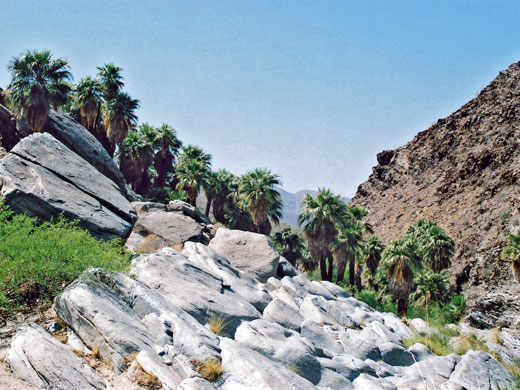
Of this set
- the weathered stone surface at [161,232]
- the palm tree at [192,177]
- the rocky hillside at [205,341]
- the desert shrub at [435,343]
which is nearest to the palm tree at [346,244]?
the palm tree at [192,177]

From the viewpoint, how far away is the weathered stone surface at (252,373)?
10508 mm

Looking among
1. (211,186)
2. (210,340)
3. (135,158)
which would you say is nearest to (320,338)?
(210,340)

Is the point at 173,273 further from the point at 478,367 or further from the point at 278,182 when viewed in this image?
the point at 278,182

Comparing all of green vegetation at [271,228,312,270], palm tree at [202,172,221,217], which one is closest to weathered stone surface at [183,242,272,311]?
palm tree at [202,172,221,217]

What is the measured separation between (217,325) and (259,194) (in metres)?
27.0

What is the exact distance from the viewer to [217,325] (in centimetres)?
1430

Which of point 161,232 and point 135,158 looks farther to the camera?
point 135,158

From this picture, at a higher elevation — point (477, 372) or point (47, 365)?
point (477, 372)

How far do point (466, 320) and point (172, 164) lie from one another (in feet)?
110

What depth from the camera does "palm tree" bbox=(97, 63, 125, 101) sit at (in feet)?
145

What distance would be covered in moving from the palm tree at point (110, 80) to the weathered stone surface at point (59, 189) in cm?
2080

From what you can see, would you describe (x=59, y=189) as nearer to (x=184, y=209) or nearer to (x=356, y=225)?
(x=184, y=209)

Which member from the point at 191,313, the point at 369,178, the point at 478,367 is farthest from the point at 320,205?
the point at 369,178

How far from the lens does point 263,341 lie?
13.8 meters
